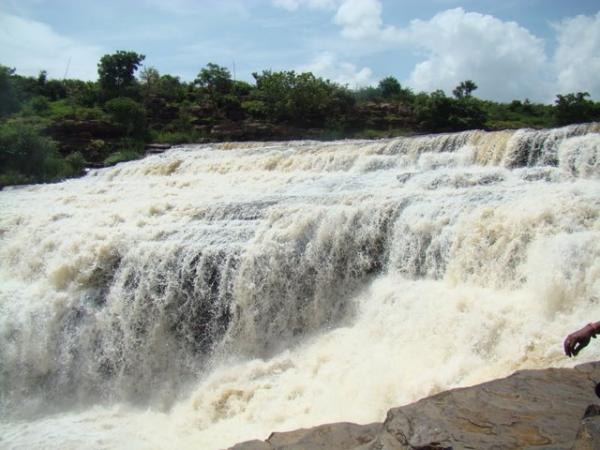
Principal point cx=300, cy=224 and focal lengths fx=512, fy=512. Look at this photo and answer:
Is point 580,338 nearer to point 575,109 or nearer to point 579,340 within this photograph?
point 579,340

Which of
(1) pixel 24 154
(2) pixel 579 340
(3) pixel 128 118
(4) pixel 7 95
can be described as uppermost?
(4) pixel 7 95

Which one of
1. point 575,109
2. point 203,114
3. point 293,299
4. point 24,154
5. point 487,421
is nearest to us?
point 487,421

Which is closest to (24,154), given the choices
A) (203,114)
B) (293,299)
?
(203,114)

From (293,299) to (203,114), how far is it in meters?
27.2

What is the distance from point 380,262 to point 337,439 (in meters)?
4.46

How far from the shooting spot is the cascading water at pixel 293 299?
6.12 meters

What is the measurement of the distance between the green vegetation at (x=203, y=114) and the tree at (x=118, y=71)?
2.7 inches

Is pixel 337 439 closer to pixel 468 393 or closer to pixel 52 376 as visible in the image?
pixel 468 393

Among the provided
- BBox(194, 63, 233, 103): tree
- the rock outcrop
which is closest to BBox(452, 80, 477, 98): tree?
BBox(194, 63, 233, 103): tree

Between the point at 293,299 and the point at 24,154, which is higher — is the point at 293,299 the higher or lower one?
the lower one

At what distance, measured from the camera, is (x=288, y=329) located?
812 cm

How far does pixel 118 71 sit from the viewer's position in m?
36.2

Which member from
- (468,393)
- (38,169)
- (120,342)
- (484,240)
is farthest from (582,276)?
(38,169)

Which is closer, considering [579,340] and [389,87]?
Answer: [579,340]
